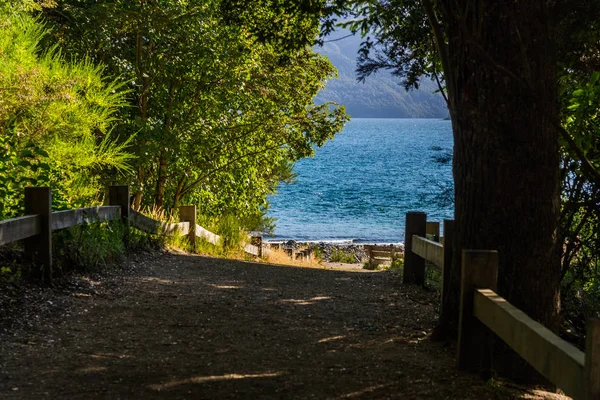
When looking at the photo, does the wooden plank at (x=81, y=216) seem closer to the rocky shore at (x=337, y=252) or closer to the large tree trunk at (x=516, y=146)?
the large tree trunk at (x=516, y=146)

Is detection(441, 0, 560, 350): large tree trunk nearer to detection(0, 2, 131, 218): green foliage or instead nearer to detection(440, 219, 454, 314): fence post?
detection(440, 219, 454, 314): fence post

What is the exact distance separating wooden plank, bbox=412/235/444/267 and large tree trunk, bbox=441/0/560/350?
1.91 metres

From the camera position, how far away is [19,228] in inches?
253

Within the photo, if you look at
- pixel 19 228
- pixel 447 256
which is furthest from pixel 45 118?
pixel 447 256

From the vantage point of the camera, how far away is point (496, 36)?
15.3 feet

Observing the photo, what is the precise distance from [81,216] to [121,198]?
7.59 ft

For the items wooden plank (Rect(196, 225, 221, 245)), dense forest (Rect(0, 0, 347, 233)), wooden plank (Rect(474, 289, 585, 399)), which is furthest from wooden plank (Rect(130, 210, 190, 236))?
wooden plank (Rect(474, 289, 585, 399))

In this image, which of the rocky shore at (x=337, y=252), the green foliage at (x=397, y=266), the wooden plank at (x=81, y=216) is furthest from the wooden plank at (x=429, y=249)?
the rocky shore at (x=337, y=252)

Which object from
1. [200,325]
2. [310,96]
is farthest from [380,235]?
[200,325]

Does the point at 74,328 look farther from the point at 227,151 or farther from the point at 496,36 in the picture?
the point at 227,151

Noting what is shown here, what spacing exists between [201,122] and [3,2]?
504cm

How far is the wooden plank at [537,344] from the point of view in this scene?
3.01 meters

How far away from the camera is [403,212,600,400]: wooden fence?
2859 millimetres

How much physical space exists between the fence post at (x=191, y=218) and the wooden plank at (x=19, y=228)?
6346 mm
